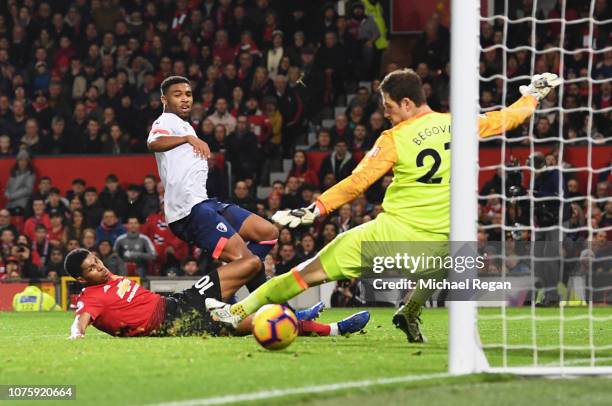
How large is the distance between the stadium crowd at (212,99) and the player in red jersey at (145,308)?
606 centimetres

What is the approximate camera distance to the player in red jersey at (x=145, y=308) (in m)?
9.49

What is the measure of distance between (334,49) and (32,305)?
6.78 meters

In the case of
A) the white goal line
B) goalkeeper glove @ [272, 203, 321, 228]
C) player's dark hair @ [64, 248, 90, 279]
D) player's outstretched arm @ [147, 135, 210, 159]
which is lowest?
the white goal line

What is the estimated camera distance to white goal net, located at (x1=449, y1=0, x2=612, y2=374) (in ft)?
22.5

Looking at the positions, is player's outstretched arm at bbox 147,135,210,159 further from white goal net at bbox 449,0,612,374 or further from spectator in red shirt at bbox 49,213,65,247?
A: spectator in red shirt at bbox 49,213,65,247

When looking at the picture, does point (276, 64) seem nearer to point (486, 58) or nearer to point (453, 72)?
point (486, 58)

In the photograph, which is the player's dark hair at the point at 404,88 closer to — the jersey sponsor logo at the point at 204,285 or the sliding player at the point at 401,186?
the sliding player at the point at 401,186

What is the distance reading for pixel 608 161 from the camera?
669 inches

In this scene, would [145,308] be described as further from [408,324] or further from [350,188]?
[350,188]

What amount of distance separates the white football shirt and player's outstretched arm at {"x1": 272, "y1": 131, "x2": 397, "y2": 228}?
7.27 ft

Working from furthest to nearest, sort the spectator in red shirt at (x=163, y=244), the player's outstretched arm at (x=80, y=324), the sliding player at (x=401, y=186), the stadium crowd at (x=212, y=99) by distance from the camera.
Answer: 1. the spectator in red shirt at (x=163, y=244)
2. the stadium crowd at (x=212, y=99)
3. the player's outstretched arm at (x=80, y=324)
4. the sliding player at (x=401, y=186)

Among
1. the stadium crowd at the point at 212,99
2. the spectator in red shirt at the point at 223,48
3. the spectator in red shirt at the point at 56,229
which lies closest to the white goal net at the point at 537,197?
the stadium crowd at the point at 212,99

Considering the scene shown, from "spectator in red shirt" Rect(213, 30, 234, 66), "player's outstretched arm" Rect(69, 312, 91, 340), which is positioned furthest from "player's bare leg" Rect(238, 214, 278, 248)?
"spectator in red shirt" Rect(213, 30, 234, 66)

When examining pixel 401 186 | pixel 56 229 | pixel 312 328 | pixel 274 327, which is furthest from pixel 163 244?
pixel 274 327
